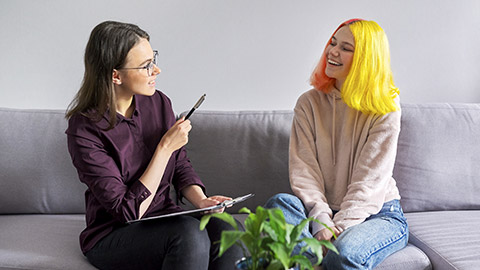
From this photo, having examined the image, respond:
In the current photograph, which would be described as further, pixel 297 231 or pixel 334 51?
pixel 334 51

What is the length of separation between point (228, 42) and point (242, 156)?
0.64 meters

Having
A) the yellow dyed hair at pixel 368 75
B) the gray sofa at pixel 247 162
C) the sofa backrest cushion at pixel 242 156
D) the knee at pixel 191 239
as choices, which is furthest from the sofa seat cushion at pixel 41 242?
the yellow dyed hair at pixel 368 75

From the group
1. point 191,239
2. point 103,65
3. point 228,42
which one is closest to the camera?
point 191,239

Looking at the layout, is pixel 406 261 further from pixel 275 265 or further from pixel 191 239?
pixel 275 265

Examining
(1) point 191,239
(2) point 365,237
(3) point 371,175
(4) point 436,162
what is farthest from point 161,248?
(4) point 436,162

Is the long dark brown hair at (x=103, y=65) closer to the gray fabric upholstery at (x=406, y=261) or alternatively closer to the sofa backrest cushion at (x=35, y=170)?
the sofa backrest cushion at (x=35, y=170)

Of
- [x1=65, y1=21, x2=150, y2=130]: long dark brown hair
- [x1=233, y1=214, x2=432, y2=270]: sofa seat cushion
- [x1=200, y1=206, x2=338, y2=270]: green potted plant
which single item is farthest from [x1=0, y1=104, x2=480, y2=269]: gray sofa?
[x1=200, y1=206, x2=338, y2=270]: green potted plant

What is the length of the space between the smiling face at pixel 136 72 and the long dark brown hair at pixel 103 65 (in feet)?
0.06

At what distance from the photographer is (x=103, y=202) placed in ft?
5.58

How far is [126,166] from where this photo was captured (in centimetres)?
180

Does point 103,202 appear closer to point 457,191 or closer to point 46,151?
point 46,151

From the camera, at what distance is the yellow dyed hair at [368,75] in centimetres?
197

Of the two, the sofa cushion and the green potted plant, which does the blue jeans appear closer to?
the sofa cushion

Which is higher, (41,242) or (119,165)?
(119,165)
